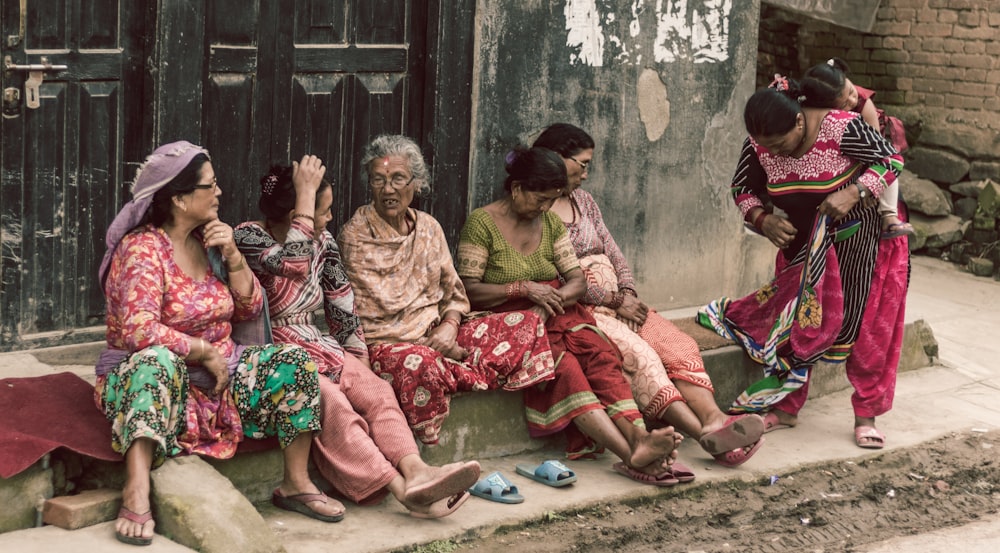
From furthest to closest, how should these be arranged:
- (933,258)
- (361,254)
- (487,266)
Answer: (933,258)
(487,266)
(361,254)

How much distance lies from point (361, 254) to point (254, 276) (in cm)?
68

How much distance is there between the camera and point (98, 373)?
4.74 meters

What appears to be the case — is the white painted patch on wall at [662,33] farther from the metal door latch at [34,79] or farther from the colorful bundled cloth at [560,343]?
the metal door latch at [34,79]

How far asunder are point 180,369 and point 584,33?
3112 millimetres

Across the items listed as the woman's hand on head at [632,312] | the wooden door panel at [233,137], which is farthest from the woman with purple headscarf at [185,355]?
the woman's hand on head at [632,312]

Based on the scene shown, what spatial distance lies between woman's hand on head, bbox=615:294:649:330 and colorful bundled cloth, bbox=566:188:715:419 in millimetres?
33

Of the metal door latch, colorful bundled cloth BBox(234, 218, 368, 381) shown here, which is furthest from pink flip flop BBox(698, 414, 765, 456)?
the metal door latch

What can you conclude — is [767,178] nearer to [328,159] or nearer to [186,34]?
[328,159]

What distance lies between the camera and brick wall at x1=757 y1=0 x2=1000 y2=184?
10016mm

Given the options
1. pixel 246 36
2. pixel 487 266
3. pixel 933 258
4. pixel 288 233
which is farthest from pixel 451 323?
pixel 933 258

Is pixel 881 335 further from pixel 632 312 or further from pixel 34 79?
pixel 34 79

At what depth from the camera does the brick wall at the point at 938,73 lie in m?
10.0

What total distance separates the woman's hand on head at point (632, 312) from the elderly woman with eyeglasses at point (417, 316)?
691 millimetres

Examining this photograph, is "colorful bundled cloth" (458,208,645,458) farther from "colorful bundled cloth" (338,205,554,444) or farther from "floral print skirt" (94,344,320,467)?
"floral print skirt" (94,344,320,467)
